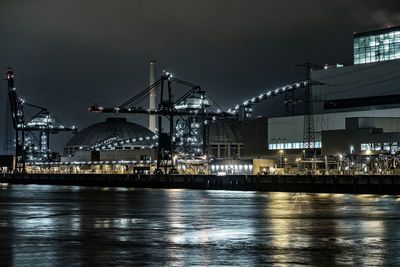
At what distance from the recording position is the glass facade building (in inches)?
5148

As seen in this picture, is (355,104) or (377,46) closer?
(355,104)

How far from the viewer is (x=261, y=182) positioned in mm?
99562

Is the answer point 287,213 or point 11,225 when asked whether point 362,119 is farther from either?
point 11,225

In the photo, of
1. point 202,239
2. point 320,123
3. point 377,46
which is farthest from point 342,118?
point 202,239

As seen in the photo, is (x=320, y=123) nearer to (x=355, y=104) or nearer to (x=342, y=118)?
(x=342, y=118)

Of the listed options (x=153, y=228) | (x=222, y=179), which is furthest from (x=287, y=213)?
(x=222, y=179)

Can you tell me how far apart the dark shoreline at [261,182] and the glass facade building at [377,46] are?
43.0 metres

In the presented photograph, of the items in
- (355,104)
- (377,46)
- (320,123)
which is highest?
(377,46)

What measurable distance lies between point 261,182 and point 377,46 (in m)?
48.4

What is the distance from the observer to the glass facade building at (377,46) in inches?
5148

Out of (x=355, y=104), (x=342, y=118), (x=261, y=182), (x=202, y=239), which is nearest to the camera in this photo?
(x=202, y=239)

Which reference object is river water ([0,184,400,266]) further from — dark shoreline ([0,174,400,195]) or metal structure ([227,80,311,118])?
metal structure ([227,80,311,118])

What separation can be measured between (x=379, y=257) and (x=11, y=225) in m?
20.0

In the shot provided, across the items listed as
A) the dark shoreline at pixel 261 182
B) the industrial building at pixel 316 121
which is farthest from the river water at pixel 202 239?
the industrial building at pixel 316 121
